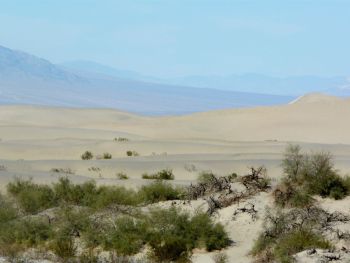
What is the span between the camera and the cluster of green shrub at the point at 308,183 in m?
16.1

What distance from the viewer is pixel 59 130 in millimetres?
56812

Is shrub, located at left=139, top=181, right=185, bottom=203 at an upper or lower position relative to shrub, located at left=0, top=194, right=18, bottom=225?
upper

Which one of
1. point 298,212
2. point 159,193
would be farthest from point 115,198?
point 298,212

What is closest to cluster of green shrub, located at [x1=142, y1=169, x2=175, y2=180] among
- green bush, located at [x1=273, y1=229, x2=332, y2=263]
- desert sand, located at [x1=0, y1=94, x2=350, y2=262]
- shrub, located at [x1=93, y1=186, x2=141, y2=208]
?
desert sand, located at [x1=0, y1=94, x2=350, y2=262]

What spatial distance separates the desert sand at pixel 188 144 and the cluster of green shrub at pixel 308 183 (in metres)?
0.44

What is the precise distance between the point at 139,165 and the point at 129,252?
17627 millimetres

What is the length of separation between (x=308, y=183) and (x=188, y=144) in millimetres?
26833

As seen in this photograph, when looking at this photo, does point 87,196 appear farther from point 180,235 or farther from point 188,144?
point 188,144

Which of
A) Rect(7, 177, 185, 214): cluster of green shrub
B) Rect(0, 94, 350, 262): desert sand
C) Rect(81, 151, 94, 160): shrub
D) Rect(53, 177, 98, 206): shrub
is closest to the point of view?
Rect(7, 177, 185, 214): cluster of green shrub

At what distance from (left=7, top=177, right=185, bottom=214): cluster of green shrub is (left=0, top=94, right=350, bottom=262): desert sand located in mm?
2214

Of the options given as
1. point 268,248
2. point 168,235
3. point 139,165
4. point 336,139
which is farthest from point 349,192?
point 336,139

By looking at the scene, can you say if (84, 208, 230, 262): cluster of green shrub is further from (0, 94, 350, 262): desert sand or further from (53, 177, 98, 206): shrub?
(53, 177, 98, 206): shrub

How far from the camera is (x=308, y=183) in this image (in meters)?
16.7

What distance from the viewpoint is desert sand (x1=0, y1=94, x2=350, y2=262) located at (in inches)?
1043
